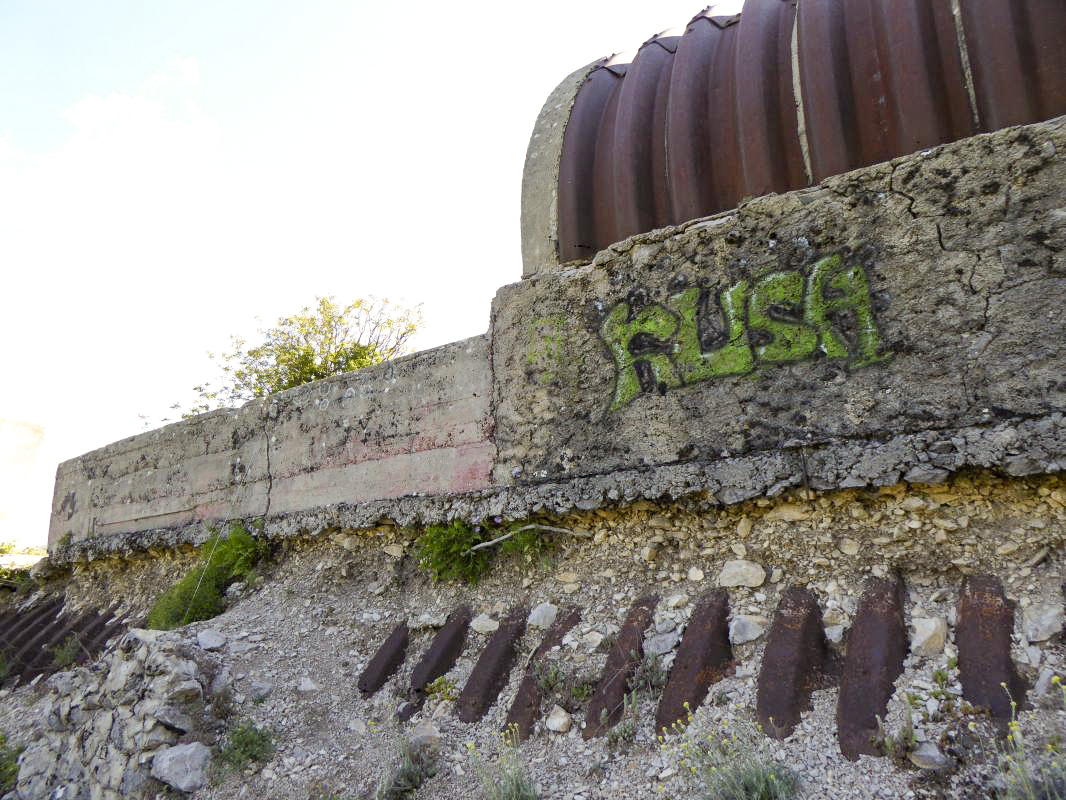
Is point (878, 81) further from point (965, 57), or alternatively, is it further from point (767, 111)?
point (767, 111)

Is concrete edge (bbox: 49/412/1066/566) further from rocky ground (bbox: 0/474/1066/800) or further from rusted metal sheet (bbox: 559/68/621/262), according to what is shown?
rusted metal sheet (bbox: 559/68/621/262)

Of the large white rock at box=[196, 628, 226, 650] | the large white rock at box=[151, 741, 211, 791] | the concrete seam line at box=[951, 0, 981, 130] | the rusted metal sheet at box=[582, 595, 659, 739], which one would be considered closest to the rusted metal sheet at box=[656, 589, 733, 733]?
the rusted metal sheet at box=[582, 595, 659, 739]

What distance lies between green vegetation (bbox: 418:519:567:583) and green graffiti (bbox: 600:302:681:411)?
79 centimetres

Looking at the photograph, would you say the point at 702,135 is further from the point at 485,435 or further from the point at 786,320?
the point at 485,435

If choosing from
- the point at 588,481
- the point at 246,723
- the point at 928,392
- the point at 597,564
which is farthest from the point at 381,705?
the point at 928,392

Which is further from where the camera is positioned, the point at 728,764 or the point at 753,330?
the point at 753,330

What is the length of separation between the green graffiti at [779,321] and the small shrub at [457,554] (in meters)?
1.73

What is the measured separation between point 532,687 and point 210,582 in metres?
2.76

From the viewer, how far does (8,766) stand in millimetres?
3857

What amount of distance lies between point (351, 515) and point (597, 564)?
66.9 inches

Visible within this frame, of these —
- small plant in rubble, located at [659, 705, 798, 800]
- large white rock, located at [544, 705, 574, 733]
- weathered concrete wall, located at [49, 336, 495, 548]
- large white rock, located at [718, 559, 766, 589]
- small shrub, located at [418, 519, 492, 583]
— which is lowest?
large white rock, located at [544, 705, 574, 733]

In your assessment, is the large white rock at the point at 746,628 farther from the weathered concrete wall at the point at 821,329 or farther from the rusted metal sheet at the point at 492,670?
the rusted metal sheet at the point at 492,670

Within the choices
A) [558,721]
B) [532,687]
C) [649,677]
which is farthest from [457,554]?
[649,677]

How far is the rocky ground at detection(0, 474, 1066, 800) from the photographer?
7.05ft
